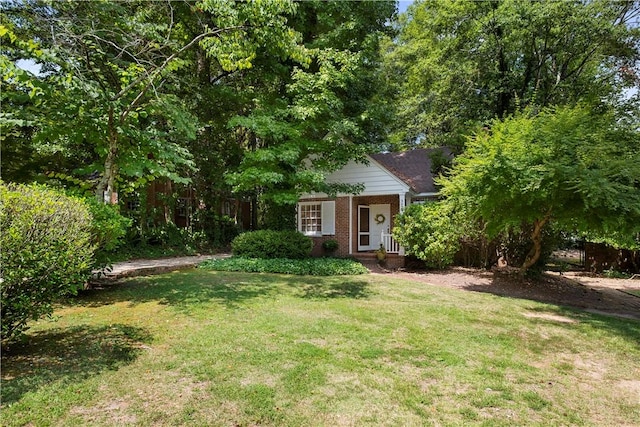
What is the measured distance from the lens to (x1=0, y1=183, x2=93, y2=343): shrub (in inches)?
133

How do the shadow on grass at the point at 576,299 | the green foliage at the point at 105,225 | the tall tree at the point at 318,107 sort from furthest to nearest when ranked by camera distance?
the tall tree at the point at 318,107, the shadow on grass at the point at 576,299, the green foliage at the point at 105,225

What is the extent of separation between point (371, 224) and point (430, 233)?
5.20m

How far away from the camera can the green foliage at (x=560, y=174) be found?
706 cm

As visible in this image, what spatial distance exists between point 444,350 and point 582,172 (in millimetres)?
4986

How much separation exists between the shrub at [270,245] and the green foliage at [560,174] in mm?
5845

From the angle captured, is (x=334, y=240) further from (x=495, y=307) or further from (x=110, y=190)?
(x=110, y=190)

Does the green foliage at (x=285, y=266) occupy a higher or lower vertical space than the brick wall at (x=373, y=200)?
lower

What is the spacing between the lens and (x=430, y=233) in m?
11.5

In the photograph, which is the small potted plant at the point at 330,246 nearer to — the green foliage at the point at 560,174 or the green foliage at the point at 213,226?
the green foliage at the point at 213,226

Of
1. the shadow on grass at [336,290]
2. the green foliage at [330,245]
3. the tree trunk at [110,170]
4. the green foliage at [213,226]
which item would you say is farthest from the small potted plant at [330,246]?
the tree trunk at [110,170]

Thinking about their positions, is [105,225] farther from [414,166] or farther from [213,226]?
[414,166]

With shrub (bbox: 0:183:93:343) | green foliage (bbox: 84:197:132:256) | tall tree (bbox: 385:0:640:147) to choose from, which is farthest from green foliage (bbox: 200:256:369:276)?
shrub (bbox: 0:183:93:343)

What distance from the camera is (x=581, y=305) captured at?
8109 millimetres

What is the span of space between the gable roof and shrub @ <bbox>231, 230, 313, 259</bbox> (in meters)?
4.73
